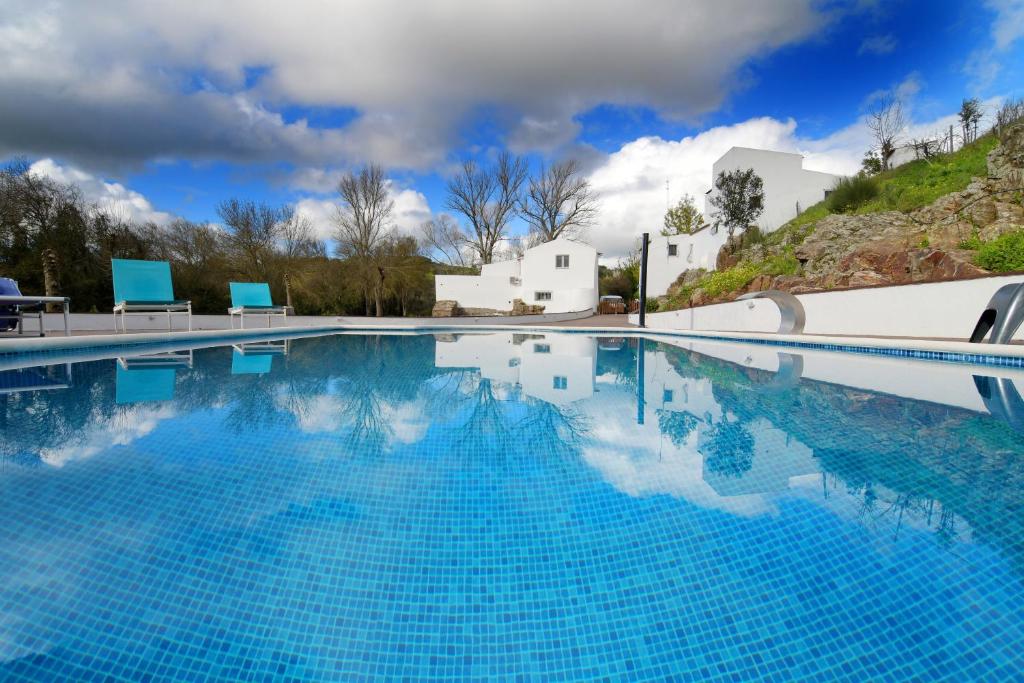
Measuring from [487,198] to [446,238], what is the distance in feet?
13.1

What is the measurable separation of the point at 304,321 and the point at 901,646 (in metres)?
18.1

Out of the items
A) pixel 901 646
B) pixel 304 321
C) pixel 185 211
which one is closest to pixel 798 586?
pixel 901 646

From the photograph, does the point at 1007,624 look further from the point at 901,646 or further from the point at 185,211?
the point at 185,211

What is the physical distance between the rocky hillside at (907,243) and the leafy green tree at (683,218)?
1971cm

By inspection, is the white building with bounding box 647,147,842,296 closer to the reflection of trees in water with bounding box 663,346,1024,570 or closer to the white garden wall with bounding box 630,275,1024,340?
the white garden wall with bounding box 630,275,1024,340

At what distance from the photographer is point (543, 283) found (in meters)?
24.1

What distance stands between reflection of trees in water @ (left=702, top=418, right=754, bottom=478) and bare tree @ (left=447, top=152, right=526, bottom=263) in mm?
27296

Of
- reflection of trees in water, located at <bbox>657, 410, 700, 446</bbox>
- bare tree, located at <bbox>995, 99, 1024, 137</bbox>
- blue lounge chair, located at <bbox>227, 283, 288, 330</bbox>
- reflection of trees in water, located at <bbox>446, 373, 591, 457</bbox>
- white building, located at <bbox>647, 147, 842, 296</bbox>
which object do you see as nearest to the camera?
reflection of trees in water, located at <bbox>446, 373, 591, 457</bbox>

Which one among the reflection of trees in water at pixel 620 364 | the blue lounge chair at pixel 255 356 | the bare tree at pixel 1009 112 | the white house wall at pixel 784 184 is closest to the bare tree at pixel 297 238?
the blue lounge chair at pixel 255 356

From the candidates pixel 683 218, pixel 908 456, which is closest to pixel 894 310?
pixel 908 456

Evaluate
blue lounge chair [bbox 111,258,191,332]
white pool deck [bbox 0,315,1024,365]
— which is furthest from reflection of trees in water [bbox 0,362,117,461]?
blue lounge chair [bbox 111,258,191,332]

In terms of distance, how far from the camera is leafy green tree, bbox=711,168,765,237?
21.3 m

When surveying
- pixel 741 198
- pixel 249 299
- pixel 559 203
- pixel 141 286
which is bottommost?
pixel 249 299

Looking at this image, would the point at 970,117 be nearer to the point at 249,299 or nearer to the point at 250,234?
the point at 249,299
